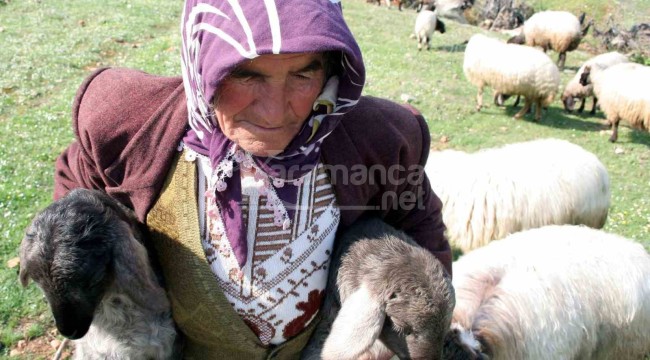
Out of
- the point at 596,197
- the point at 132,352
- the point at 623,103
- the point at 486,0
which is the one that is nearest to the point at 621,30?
the point at 486,0

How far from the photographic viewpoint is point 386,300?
1.59 m

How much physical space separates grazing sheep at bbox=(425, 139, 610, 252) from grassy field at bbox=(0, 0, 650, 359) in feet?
4.26

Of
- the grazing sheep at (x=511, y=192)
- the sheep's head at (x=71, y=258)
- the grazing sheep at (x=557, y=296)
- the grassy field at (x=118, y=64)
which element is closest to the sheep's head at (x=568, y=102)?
the grassy field at (x=118, y=64)

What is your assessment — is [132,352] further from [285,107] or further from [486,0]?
[486,0]

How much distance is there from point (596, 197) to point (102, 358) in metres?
5.62

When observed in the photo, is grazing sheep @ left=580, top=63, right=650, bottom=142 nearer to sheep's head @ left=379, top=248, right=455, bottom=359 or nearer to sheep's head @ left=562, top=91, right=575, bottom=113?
sheep's head @ left=562, top=91, right=575, bottom=113

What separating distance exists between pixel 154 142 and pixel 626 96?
11.7 metres

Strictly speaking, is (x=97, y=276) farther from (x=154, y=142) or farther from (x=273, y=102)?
(x=273, y=102)

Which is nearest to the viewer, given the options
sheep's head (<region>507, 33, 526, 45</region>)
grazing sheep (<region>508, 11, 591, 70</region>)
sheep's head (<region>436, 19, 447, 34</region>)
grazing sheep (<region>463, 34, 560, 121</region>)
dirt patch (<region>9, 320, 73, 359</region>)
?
dirt patch (<region>9, 320, 73, 359</region>)

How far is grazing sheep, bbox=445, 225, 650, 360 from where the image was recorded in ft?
9.95

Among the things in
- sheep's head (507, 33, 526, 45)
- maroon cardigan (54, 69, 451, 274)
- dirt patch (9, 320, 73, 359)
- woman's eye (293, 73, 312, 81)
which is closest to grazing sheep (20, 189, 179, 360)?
maroon cardigan (54, 69, 451, 274)

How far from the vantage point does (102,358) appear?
1562 millimetres

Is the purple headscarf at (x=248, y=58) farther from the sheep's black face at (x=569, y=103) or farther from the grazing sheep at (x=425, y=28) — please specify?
the grazing sheep at (x=425, y=28)

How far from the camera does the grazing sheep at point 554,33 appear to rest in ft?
54.7
